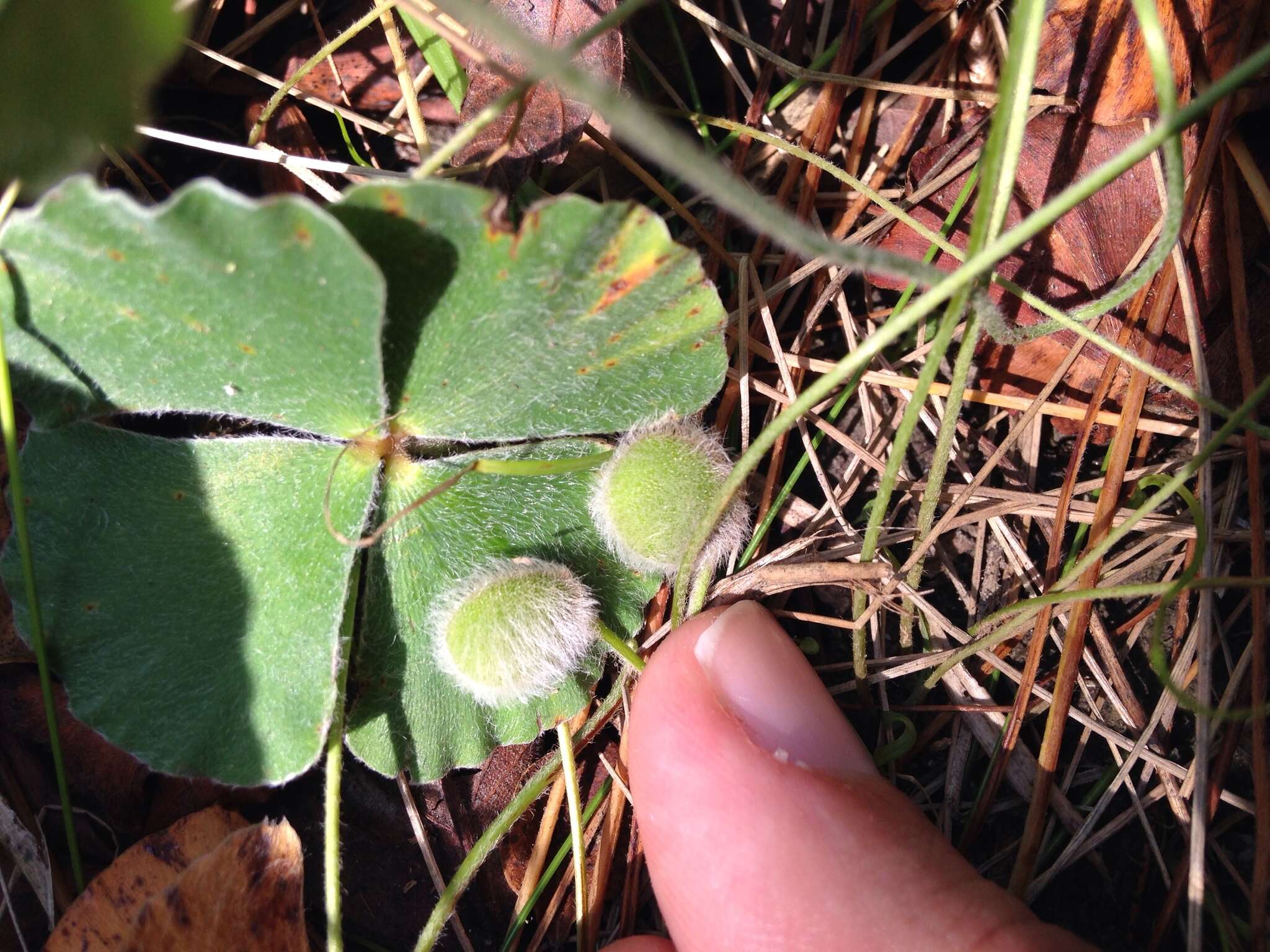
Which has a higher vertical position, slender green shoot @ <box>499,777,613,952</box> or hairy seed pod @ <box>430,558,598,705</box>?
hairy seed pod @ <box>430,558,598,705</box>

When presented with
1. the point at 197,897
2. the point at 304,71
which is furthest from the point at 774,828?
the point at 304,71

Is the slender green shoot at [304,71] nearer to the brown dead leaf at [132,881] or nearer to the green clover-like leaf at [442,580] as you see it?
the green clover-like leaf at [442,580]

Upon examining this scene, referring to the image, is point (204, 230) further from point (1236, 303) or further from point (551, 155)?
point (1236, 303)

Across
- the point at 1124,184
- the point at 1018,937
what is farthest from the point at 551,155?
the point at 1018,937

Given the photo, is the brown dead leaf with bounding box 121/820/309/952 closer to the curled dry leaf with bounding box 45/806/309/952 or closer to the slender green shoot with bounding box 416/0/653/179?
the curled dry leaf with bounding box 45/806/309/952

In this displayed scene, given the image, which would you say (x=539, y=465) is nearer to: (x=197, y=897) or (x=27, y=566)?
(x=27, y=566)

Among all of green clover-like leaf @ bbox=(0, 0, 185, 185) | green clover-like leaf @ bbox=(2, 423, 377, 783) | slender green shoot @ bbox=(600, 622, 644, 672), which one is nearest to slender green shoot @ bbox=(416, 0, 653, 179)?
green clover-like leaf @ bbox=(0, 0, 185, 185)

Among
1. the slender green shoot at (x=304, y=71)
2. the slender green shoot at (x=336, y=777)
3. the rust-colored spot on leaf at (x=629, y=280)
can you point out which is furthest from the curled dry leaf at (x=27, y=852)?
the rust-colored spot on leaf at (x=629, y=280)
